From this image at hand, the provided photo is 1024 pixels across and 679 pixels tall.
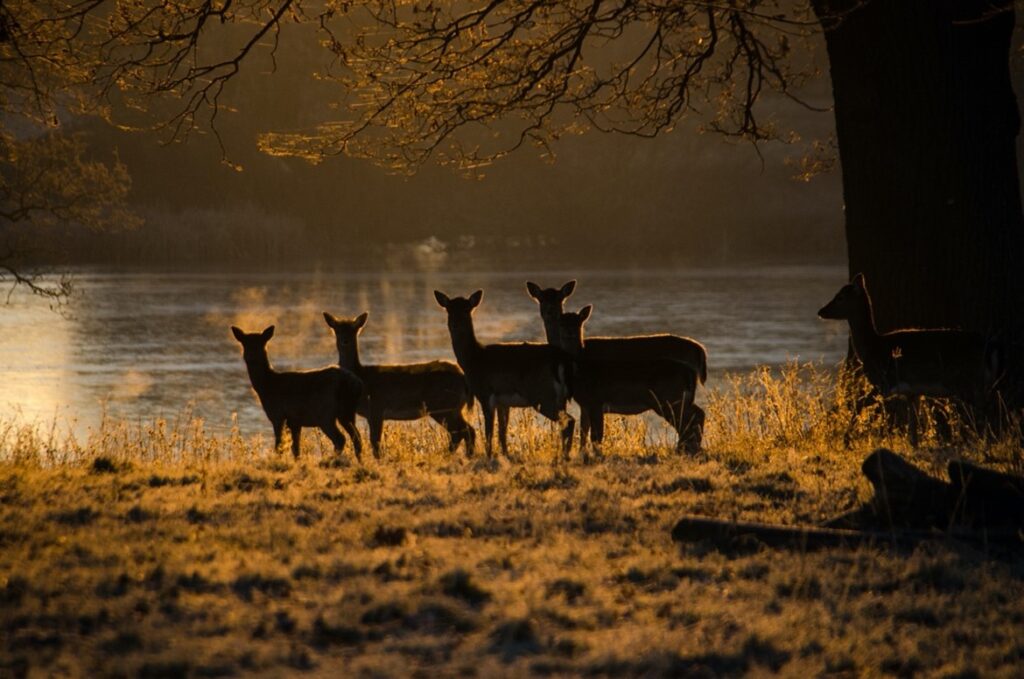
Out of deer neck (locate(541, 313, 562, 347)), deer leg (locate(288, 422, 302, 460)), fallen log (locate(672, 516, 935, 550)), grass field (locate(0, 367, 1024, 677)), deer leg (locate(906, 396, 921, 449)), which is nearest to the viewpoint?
grass field (locate(0, 367, 1024, 677))

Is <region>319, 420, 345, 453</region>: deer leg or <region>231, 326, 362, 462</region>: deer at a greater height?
<region>231, 326, 362, 462</region>: deer

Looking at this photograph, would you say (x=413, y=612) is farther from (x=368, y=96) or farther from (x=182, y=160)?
(x=182, y=160)

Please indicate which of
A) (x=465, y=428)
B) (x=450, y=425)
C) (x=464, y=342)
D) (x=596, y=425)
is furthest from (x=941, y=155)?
(x=450, y=425)

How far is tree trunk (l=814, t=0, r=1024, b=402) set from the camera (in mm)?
14289

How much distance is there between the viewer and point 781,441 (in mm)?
14148

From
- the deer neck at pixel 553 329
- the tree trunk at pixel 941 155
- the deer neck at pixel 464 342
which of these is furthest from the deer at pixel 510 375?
the tree trunk at pixel 941 155

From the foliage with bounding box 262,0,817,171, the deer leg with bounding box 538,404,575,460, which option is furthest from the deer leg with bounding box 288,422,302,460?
the foliage with bounding box 262,0,817,171

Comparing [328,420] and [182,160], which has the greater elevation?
[182,160]

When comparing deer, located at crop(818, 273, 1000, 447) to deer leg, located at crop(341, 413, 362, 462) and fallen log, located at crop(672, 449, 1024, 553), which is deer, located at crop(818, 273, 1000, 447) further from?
deer leg, located at crop(341, 413, 362, 462)

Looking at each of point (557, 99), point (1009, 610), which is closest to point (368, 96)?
point (557, 99)

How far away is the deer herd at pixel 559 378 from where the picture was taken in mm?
13453

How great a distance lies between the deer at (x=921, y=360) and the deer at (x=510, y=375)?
289 cm

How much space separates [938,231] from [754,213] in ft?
273

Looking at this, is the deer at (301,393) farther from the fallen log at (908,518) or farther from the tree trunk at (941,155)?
the fallen log at (908,518)
